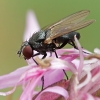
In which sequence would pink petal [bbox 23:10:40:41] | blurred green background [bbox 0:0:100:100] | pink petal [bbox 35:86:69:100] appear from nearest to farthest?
pink petal [bbox 35:86:69:100], pink petal [bbox 23:10:40:41], blurred green background [bbox 0:0:100:100]

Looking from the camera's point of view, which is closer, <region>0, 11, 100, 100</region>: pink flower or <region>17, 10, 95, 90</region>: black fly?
<region>0, 11, 100, 100</region>: pink flower

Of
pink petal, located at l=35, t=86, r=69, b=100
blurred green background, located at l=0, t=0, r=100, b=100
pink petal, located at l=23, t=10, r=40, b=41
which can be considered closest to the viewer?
pink petal, located at l=35, t=86, r=69, b=100

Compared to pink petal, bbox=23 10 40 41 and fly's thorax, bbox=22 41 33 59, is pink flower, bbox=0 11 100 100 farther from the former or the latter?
pink petal, bbox=23 10 40 41

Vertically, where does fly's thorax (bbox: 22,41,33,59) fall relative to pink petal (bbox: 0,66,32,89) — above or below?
above

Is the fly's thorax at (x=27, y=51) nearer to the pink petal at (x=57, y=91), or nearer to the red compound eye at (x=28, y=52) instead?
the red compound eye at (x=28, y=52)

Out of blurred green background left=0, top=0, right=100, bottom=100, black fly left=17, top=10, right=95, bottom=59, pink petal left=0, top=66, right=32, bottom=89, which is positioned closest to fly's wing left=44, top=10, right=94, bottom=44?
black fly left=17, top=10, right=95, bottom=59

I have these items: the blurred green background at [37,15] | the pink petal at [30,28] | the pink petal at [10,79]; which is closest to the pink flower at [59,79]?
the pink petal at [10,79]

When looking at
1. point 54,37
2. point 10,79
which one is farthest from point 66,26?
point 10,79

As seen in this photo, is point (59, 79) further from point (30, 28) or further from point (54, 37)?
point (30, 28)
